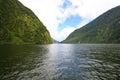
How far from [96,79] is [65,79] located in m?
6.40

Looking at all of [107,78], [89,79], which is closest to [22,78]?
[89,79]

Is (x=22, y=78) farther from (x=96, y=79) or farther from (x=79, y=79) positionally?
(x=96, y=79)

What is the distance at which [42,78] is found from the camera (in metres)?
32.0

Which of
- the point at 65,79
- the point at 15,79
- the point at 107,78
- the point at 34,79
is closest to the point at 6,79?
the point at 15,79

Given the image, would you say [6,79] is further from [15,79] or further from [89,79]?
[89,79]

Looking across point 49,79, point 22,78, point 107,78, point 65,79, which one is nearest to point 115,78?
point 107,78

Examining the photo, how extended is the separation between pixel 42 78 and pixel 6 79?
7.16 meters

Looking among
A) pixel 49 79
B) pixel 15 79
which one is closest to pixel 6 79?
pixel 15 79

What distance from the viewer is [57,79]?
31.4 meters

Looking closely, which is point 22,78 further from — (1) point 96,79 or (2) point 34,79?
(1) point 96,79

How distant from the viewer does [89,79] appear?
1242 inches

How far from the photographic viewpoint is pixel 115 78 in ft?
105

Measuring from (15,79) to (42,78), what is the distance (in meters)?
5.43

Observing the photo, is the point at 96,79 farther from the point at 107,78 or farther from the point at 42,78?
the point at 42,78
